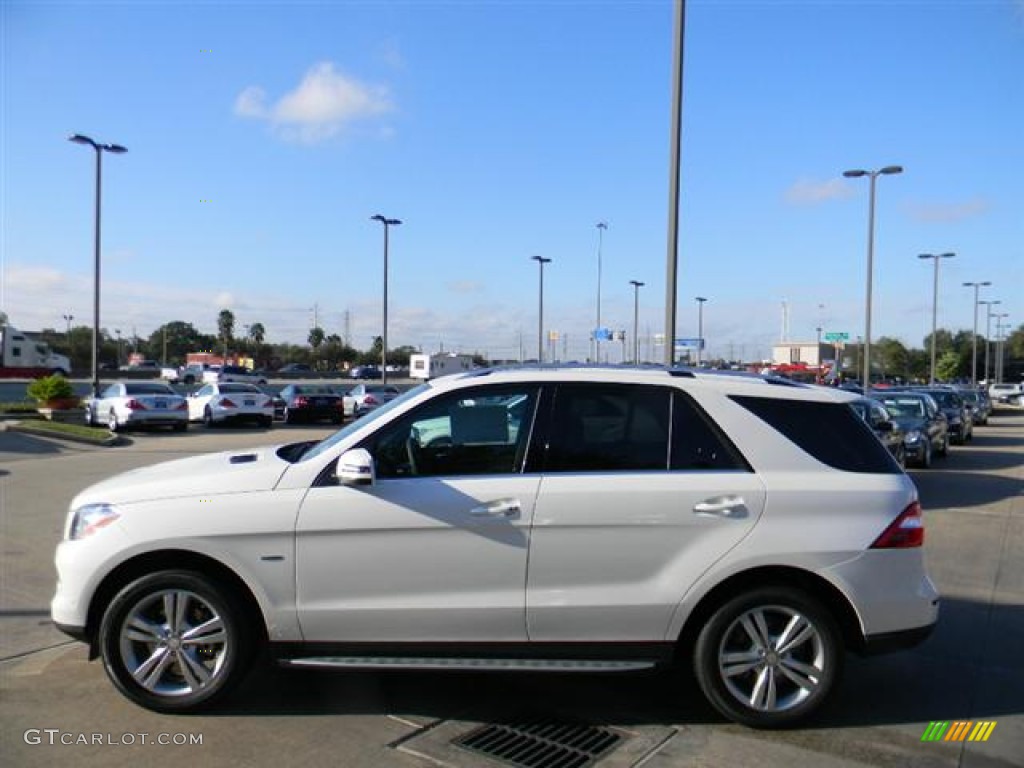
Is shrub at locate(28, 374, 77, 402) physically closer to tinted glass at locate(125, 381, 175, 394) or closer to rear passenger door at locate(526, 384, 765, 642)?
tinted glass at locate(125, 381, 175, 394)

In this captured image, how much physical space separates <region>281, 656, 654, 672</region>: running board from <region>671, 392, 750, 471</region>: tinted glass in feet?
3.38

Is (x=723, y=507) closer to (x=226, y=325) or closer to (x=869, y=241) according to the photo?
(x=869, y=241)

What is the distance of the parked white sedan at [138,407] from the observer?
2306 cm

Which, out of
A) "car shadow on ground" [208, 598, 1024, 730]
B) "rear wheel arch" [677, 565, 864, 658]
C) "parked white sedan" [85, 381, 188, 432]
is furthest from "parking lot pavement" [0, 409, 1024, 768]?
"parked white sedan" [85, 381, 188, 432]

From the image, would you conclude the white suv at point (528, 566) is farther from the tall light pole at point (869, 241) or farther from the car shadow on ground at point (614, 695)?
the tall light pole at point (869, 241)

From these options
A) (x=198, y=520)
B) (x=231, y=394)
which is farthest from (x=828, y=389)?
(x=231, y=394)

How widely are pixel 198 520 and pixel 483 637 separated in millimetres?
1530

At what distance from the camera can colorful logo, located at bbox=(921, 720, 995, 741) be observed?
14.2ft

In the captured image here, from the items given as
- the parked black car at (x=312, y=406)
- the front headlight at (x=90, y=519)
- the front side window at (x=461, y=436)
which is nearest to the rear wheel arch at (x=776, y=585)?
the front side window at (x=461, y=436)

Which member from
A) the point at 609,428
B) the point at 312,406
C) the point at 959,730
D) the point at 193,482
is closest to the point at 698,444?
the point at 609,428

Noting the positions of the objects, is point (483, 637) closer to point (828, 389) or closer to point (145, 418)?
point (828, 389)

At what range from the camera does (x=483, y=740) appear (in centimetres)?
421

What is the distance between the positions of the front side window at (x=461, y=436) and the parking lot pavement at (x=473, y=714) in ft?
4.25

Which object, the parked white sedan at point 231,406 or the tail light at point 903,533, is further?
the parked white sedan at point 231,406
